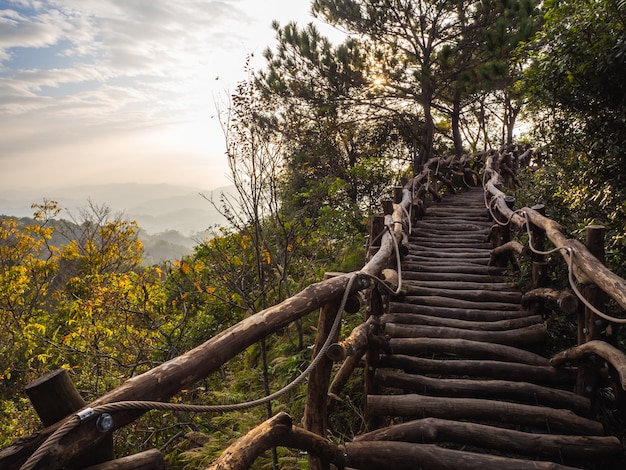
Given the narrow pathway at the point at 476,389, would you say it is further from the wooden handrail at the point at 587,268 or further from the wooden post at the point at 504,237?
the wooden handrail at the point at 587,268

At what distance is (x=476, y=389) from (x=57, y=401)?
3.09 m

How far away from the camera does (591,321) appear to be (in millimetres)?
2865

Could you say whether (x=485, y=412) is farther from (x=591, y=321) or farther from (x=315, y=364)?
(x=315, y=364)

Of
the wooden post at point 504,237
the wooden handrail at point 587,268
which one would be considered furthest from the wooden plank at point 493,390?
the wooden post at point 504,237

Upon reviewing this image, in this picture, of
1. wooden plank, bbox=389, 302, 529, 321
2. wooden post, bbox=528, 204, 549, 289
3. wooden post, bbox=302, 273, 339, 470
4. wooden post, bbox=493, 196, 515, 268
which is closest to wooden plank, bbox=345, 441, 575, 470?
wooden post, bbox=302, 273, 339, 470

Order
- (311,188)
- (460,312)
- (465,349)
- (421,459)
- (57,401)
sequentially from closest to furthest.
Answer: (57,401) → (421,459) → (465,349) → (460,312) → (311,188)

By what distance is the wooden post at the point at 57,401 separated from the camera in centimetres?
126

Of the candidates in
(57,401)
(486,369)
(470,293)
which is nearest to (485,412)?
(486,369)

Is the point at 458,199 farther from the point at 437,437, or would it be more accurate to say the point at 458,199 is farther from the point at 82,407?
the point at 82,407

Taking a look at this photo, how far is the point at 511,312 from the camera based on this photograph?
14.5 feet

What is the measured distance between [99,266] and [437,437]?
720 inches

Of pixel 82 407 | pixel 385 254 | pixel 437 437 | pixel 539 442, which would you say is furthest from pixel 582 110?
pixel 82 407

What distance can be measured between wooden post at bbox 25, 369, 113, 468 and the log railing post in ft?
10.4

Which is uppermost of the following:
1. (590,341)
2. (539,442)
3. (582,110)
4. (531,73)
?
(531,73)
